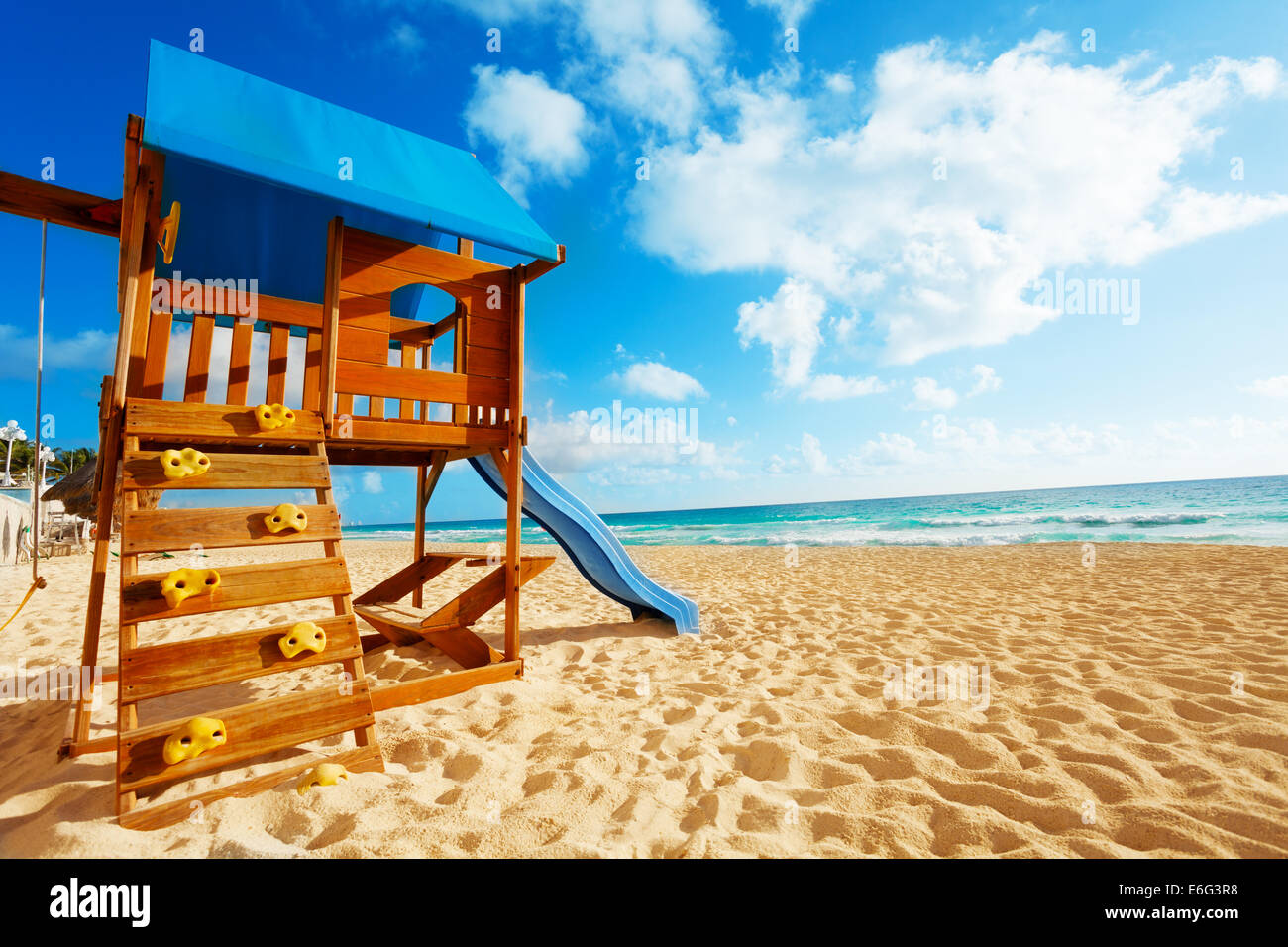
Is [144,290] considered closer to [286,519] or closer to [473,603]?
[286,519]

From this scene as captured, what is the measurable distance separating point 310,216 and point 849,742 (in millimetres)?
5082

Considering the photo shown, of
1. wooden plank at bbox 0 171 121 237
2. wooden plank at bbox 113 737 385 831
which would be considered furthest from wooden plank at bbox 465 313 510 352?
wooden plank at bbox 113 737 385 831

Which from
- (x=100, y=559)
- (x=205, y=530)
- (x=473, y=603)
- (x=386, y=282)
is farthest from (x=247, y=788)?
(x=386, y=282)

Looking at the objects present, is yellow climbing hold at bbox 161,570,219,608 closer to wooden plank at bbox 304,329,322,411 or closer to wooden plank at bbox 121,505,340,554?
wooden plank at bbox 121,505,340,554

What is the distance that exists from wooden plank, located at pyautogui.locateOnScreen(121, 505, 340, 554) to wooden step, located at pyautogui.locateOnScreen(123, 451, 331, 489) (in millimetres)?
148

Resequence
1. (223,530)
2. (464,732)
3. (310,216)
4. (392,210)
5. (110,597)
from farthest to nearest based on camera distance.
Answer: (110,597) → (310,216) → (392,210) → (464,732) → (223,530)

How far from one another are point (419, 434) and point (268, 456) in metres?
1.01

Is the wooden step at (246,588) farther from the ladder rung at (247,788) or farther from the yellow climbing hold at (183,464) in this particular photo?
the ladder rung at (247,788)

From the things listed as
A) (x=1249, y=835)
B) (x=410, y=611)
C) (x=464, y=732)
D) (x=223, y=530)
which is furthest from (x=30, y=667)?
(x=1249, y=835)

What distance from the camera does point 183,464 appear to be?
295 centimetres

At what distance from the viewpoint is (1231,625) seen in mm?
5121

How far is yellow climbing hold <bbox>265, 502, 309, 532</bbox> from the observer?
10.0 feet
